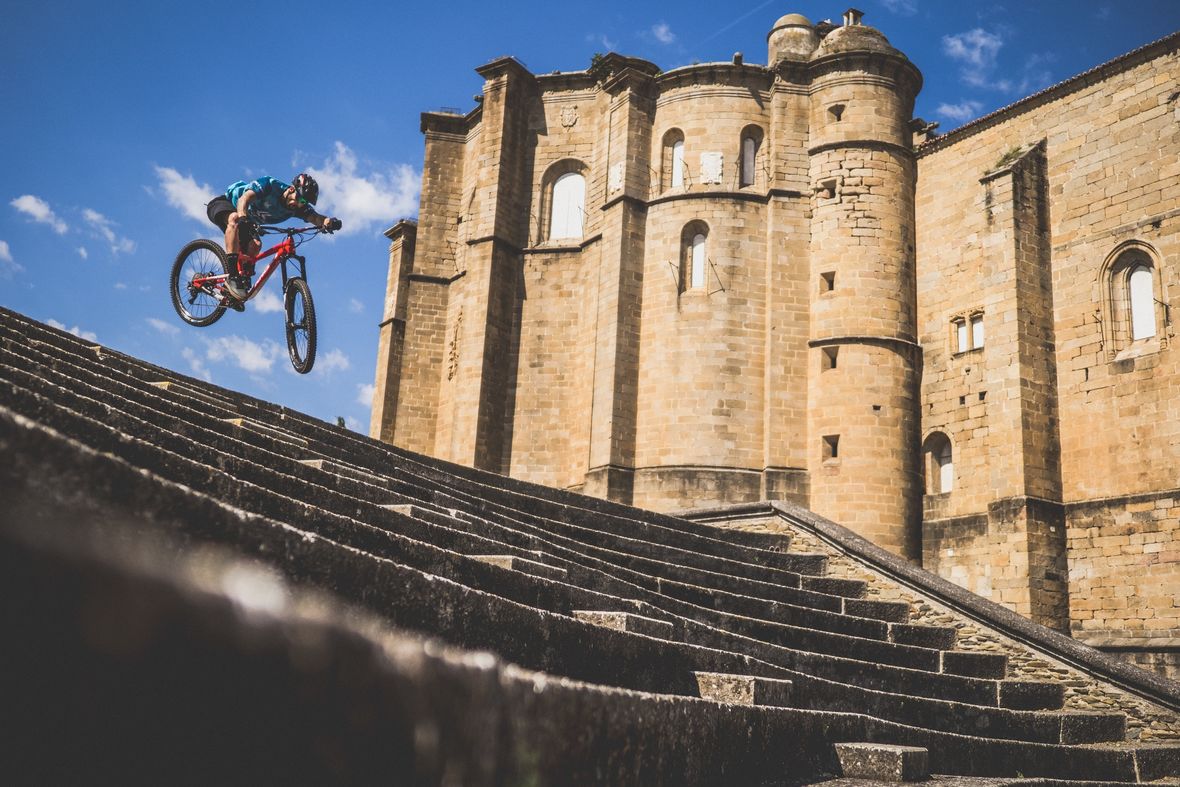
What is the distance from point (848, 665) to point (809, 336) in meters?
17.3

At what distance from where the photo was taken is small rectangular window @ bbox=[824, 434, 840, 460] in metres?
22.2

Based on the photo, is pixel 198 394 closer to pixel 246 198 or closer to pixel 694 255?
pixel 246 198

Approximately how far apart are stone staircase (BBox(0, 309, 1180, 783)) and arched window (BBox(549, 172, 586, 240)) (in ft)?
55.1

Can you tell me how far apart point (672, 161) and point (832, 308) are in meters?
5.92

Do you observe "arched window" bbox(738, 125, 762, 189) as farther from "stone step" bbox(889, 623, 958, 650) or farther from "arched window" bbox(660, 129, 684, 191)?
"stone step" bbox(889, 623, 958, 650)

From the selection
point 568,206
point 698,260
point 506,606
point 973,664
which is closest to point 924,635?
point 973,664

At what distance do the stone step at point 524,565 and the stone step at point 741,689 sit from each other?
108 cm

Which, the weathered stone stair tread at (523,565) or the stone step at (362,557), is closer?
the stone step at (362,557)

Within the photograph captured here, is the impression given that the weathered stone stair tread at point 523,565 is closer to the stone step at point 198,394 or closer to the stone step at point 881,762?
the stone step at point 881,762

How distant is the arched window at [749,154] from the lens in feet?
81.6

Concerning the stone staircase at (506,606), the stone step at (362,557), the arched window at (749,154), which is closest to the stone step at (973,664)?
the stone staircase at (506,606)

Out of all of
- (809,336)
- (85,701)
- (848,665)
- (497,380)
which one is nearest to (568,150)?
(497,380)

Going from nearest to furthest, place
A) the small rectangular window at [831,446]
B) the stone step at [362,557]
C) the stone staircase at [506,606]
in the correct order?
the stone staircase at [506,606]
the stone step at [362,557]
the small rectangular window at [831,446]

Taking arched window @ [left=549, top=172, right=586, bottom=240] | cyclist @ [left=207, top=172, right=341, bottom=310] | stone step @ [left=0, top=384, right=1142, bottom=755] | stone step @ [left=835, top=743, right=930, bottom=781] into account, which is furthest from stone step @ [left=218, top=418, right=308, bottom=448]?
arched window @ [left=549, top=172, right=586, bottom=240]
